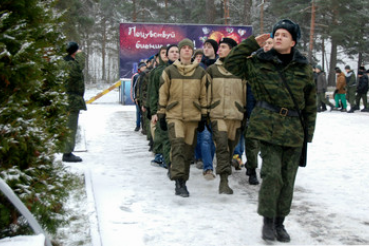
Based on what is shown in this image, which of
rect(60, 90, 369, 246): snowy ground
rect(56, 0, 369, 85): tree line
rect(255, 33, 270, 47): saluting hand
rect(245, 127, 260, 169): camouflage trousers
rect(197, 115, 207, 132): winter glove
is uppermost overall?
rect(56, 0, 369, 85): tree line

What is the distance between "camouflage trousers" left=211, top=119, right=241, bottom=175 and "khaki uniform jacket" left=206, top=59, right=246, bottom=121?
0.33 ft

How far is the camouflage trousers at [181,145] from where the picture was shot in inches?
216

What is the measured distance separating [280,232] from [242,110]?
225 cm

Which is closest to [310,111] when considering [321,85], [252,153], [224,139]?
[224,139]

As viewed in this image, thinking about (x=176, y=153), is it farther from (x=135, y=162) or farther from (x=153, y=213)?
(x=135, y=162)

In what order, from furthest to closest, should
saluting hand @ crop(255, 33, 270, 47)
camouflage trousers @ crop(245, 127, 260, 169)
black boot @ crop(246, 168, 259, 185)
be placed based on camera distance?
camouflage trousers @ crop(245, 127, 260, 169), black boot @ crop(246, 168, 259, 185), saluting hand @ crop(255, 33, 270, 47)

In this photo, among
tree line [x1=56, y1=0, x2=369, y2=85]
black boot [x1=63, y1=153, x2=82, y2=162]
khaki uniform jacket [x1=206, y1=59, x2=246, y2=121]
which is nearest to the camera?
khaki uniform jacket [x1=206, y1=59, x2=246, y2=121]

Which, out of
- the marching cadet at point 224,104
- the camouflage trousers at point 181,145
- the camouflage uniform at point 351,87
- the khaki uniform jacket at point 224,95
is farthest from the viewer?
the camouflage uniform at point 351,87

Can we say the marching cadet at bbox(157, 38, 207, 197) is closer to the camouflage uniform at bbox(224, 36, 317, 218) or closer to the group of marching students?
the group of marching students

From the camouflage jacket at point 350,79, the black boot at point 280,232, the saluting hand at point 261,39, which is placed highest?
the saluting hand at point 261,39

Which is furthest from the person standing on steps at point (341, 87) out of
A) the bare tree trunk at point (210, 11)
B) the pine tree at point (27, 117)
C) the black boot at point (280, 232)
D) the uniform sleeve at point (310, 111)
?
the pine tree at point (27, 117)

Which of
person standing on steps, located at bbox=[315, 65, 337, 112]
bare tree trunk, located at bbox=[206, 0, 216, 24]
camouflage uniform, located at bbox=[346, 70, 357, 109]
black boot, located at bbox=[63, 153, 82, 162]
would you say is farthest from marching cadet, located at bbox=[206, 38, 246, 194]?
bare tree trunk, located at bbox=[206, 0, 216, 24]

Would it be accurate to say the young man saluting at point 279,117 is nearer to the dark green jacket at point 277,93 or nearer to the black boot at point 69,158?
the dark green jacket at point 277,93

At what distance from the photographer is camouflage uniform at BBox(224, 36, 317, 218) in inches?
158
